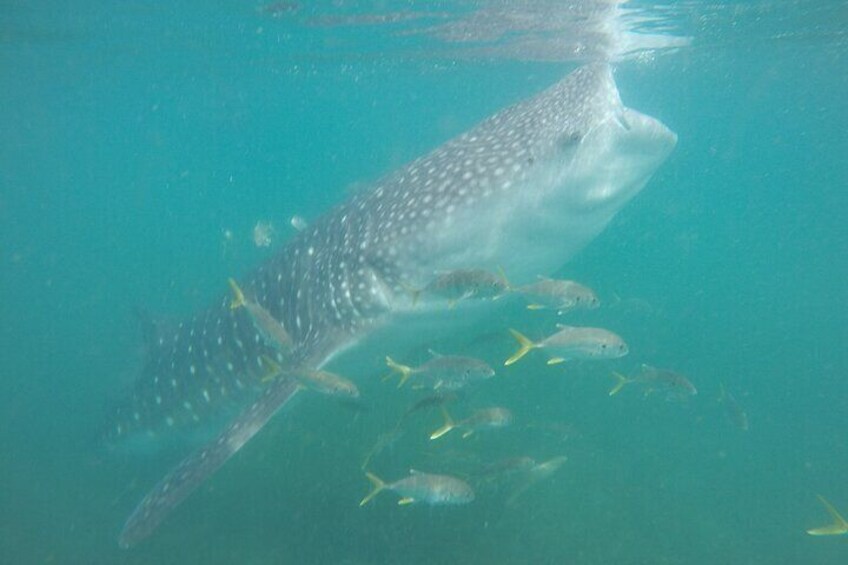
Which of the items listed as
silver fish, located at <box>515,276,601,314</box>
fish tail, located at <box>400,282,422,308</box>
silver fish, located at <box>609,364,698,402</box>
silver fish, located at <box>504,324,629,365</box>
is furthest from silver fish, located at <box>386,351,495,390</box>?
silver fish, located at <box>609,364,698,402</box>

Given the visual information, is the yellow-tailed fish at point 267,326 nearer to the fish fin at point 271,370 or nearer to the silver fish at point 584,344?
the fish fin at point 271,370

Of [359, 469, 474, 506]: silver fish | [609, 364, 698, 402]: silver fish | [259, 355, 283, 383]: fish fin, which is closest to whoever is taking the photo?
[359, 469, 474, 506]: silver fish

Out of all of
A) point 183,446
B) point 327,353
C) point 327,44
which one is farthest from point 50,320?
point 327,353

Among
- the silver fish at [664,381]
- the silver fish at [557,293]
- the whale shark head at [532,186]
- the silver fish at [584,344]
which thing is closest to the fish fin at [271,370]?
the whale shark head at [532,186]

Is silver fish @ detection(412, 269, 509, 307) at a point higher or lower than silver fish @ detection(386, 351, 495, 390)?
higher

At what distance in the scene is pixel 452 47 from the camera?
2411 cm

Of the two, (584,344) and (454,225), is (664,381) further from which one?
(454,225)

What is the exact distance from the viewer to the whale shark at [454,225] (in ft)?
16.9

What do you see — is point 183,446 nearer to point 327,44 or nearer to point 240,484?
point 240,484

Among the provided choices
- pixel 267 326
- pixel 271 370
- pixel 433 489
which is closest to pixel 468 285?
pixel 433 489

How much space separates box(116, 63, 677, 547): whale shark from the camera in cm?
515

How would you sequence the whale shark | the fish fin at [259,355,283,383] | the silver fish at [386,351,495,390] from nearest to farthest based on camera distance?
the whale shark
the fish fin at [259,355,283,383]
the silver fish at [386,351,495,390]

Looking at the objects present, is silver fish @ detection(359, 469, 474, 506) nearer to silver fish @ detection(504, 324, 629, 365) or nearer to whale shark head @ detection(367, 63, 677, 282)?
silver fish @ detection(504, 324, 629, 365)

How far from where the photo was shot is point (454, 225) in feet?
17.2
